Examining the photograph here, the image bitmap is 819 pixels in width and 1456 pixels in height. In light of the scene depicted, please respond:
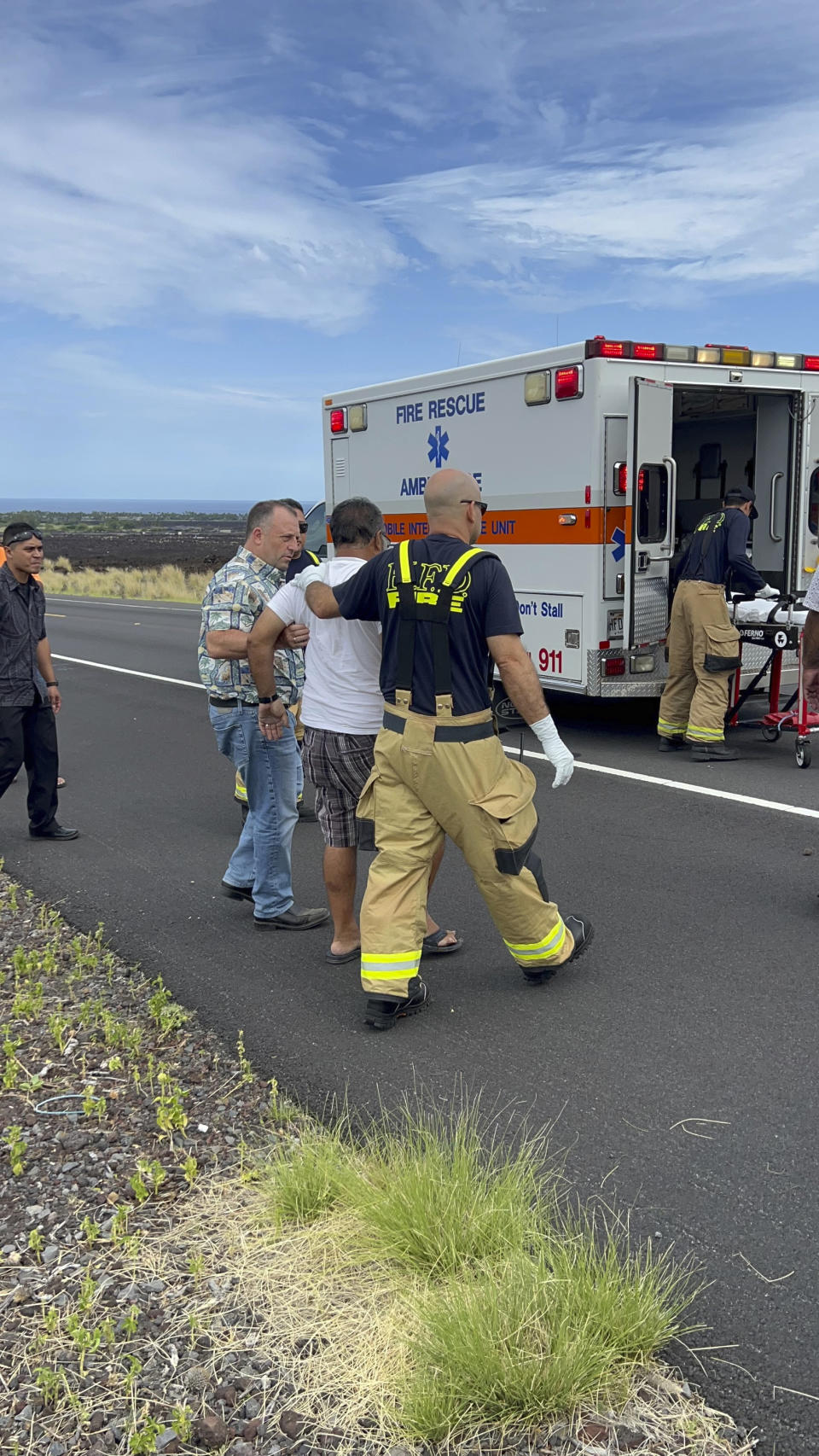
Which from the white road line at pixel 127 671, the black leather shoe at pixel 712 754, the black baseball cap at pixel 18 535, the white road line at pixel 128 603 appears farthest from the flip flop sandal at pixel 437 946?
the white road line at pixel 128 603

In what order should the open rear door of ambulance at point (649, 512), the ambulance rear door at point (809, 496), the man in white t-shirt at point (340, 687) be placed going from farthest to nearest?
1. the ambulance rear door at point (809, 496)
2. the open rear door of ambulance at point (649, 512)
3. the man in white t-shirt at point (340, 687)

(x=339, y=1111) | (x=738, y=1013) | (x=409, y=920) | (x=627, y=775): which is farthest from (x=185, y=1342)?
(x=627, y=775)

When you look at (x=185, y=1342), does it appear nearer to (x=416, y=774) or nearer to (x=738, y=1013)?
(x=416, y=774)

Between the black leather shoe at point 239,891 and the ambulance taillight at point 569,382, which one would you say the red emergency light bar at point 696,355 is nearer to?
the ambulance taillight at point 569,382

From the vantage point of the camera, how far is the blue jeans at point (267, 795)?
211 inches

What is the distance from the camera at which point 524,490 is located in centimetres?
927

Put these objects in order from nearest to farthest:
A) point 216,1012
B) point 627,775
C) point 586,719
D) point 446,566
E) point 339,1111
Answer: point 339,1111 → point 446,566 → point 216,1012 → point 627,775 → point 586,719

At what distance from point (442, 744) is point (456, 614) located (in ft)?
1.53

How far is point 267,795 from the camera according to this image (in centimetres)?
538

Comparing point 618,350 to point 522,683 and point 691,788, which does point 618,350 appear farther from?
point 522,683

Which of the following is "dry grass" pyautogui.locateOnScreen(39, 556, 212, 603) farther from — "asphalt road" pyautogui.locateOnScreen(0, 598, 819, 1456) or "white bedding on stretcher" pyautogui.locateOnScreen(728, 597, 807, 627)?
"asphalt road" pyautogui.locateOnScreen(0, 598, 819, 1456)

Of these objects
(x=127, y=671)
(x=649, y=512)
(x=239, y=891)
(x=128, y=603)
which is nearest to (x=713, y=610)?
(x=649, y=512)

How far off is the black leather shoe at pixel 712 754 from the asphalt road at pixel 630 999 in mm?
138

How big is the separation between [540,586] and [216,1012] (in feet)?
18.2
